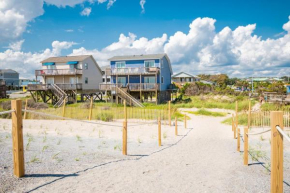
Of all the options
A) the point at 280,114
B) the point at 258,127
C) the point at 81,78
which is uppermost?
the point at 81,78

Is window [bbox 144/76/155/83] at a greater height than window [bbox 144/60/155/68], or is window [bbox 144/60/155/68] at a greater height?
window [bbox 144/60/155/68]

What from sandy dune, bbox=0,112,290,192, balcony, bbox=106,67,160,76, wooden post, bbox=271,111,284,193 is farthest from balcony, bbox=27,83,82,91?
wooden post, bbox=271,111,284,193

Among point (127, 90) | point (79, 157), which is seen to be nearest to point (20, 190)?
point (79, 157)

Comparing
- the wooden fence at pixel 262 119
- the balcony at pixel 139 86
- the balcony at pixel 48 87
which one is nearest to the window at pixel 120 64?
the balcony at pixel 139 86

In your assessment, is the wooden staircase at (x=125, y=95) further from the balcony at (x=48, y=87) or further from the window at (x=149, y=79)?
the balcony at (x=48, y=87)

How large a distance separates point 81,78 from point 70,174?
3825 cm

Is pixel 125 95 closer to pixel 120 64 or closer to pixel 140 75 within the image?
pixel 140 75

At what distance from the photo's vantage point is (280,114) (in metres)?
3.54

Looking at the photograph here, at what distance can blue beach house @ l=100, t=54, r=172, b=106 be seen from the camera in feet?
115

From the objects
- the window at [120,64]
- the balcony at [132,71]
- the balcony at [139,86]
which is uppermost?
the window at [120,64]

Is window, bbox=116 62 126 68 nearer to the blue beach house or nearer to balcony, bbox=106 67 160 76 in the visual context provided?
the blue beach house

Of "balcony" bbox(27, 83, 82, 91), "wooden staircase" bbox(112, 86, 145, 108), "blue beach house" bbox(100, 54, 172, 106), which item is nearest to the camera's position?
"wooden staircase" bbox(112, 86, 145, 108)

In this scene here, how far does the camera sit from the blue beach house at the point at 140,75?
35125 millimetres

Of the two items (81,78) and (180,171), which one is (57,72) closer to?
(81,78)
